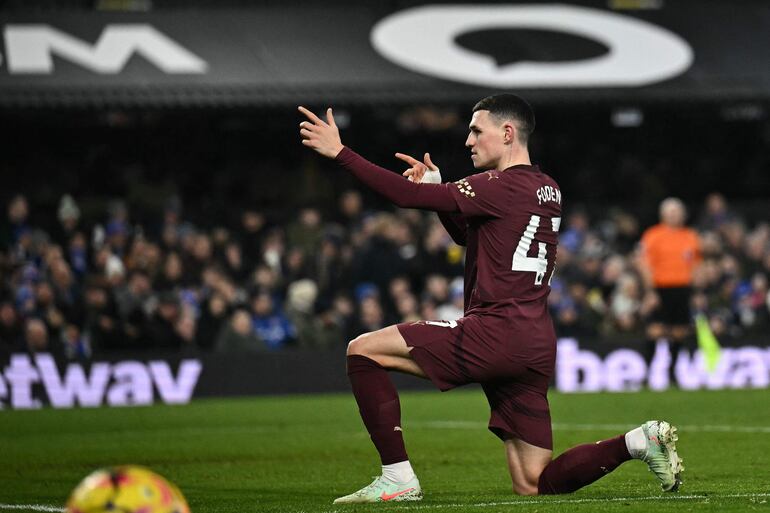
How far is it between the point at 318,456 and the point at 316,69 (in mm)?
11207

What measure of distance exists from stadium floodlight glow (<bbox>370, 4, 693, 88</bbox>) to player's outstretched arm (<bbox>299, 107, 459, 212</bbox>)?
14.1m

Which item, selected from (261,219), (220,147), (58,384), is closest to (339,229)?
(261,219)

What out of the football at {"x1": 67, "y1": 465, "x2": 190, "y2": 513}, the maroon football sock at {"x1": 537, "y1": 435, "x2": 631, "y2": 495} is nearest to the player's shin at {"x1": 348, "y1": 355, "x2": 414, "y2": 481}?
the maroon football sock at {"x1": 537, "y1": 435, "x2": 631, "y2": 495}

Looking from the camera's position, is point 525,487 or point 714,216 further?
point 714,216

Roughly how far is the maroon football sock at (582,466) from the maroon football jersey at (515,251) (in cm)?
47

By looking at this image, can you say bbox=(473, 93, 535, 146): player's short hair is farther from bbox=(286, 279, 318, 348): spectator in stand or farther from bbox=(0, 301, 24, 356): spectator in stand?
bbox=(0, 301, 24, 356): spectator in stand

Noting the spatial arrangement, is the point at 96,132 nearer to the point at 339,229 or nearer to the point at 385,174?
the point at 339,229

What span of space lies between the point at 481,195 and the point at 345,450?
4640mm

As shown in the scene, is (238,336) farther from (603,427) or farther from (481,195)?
(481,195)

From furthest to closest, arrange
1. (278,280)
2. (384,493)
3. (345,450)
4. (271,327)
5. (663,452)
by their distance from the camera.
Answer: (278,280), (271,327), (345,450), (384,493), (663,452)

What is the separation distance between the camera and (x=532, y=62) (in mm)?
21203

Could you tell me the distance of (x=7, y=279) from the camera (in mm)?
19031

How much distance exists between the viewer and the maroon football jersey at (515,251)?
7.26m

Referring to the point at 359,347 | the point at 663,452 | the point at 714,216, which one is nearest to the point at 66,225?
the point at 714,216
